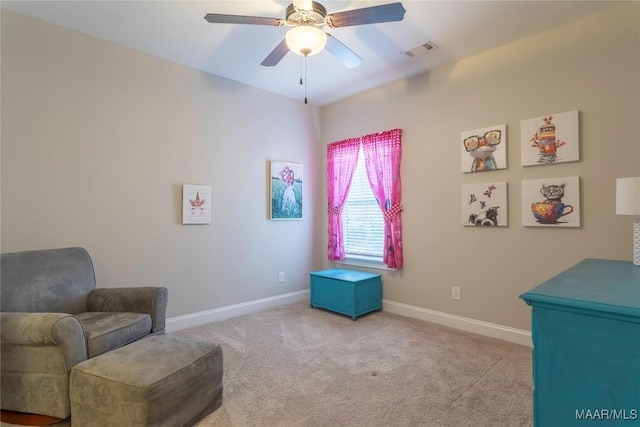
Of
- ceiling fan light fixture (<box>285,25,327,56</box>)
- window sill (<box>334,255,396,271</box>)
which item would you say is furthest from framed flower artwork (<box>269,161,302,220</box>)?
ceiling fan light fixture (<box>285,25,327,56</box>)

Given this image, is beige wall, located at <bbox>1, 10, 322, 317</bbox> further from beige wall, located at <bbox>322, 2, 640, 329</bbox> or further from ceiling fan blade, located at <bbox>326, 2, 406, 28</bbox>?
ceiling fan blade, located at <bbox>326, 2, 406, 28</bbox>

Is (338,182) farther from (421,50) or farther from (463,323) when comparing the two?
(463,323)

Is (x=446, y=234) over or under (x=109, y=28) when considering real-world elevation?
under

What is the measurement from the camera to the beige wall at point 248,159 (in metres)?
2.51

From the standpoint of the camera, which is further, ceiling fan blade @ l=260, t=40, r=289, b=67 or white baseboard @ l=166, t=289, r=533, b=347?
white baseboard @ l=166, t=289, r=533, b=347

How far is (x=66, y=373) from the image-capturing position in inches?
68.4

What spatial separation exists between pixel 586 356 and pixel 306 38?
6.76 ft

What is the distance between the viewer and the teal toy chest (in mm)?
3566

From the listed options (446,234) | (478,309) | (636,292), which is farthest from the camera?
(446,234)

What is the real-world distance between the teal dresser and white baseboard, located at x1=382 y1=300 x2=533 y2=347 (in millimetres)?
1853

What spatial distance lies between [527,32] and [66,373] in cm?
407

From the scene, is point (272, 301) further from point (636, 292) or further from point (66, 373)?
point (636, 292)

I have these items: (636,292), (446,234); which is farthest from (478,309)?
(636,292)

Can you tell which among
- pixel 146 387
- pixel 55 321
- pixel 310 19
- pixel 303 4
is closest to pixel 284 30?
pixel 310 19
